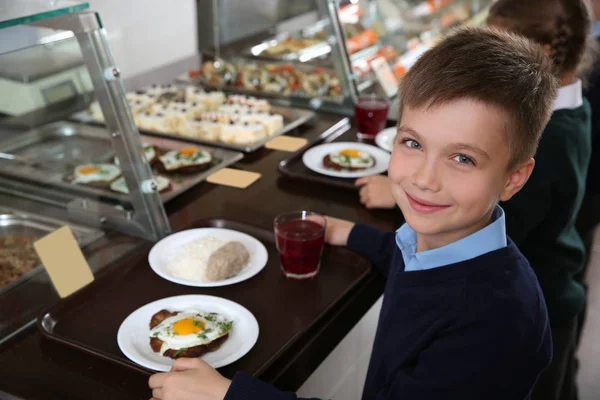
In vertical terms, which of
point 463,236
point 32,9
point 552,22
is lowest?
point 463,236

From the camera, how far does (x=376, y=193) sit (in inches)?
71.4

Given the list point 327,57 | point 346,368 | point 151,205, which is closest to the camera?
point 151,205

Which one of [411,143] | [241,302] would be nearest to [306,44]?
[241,302]

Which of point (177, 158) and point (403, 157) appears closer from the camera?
point (403, 157)

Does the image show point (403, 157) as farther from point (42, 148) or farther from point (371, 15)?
point (371, 15)

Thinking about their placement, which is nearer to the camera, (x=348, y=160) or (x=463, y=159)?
(x=463, y=159)

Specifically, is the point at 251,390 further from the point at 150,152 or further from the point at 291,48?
the point at 291,48

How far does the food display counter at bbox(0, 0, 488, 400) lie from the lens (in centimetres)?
124

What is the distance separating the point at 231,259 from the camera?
147 cm

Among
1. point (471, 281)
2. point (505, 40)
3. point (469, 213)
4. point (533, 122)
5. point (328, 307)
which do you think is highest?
point (505, 40)

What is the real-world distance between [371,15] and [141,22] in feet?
3.97

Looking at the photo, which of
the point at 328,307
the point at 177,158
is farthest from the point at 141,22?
the point at 328,307

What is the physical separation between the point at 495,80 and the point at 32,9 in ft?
3.11

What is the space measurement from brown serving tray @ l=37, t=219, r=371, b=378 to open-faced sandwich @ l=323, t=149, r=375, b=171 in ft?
1.62
